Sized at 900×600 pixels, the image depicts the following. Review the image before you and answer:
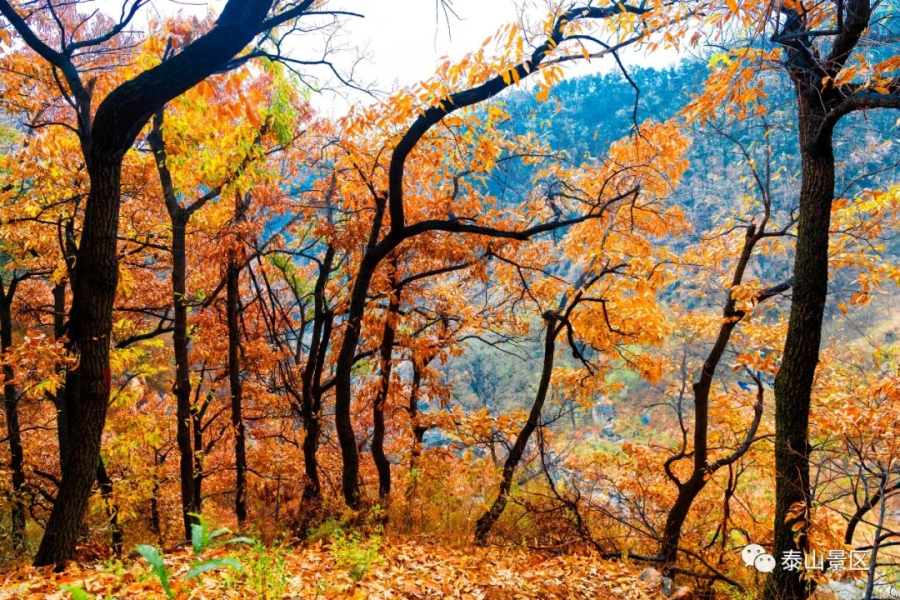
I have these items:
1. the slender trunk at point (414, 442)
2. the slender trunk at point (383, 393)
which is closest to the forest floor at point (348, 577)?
the slender trunk at point (414, 442)

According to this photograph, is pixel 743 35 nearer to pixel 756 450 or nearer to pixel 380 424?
pixel 756 450

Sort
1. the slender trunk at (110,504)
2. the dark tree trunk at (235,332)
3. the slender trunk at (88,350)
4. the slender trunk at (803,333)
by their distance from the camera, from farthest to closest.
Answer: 1. the dark tree trunk at (235,332)
2. the slender trunk at (110,504)
3. the slender trunk at (803,333)
4. the slender trunk at (88,350)

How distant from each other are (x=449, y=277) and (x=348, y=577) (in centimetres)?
777

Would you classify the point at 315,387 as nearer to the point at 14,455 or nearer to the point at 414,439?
the point at 414,439

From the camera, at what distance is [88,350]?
3688 mm

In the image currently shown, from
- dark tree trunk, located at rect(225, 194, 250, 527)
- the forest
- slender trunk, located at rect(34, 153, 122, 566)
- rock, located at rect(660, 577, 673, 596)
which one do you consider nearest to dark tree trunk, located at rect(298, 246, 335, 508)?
the forest

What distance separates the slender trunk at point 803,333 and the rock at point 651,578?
93 centimetres

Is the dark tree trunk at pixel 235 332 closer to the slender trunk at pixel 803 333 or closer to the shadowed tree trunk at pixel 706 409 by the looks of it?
the shadowed tree trunk at pixel 706 409

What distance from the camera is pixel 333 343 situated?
25.5 ft

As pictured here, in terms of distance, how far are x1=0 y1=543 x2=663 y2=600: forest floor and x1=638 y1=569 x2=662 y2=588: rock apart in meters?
0.08

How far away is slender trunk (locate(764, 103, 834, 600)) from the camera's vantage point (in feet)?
14.2

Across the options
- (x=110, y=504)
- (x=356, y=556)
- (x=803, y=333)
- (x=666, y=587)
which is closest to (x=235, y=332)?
(x=110, y=504)

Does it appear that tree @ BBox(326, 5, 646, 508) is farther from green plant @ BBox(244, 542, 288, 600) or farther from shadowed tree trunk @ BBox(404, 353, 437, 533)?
green plant @ BBox(244, 542, 288, 600)

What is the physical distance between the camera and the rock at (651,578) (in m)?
4.50
